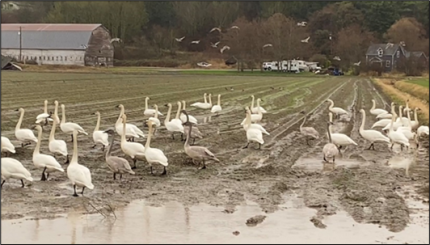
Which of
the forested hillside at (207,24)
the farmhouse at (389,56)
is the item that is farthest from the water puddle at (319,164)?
the farmhouse at (389,56)

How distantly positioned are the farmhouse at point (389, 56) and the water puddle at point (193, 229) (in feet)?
144

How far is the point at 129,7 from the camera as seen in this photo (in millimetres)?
9188

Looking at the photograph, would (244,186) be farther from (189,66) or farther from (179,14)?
(189,66)

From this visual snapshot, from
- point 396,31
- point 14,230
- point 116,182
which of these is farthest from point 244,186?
point 396,31

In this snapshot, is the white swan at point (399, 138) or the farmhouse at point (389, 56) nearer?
the white swan at point (399, 138)

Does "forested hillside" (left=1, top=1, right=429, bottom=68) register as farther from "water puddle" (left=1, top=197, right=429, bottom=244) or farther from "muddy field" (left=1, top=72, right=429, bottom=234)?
"water puddle" (left=1, top=197, right=429, bottom=244)

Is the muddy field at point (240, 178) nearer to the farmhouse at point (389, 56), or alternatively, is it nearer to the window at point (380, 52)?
the farmhouse at point (389, 56)

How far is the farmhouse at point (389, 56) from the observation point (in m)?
55.6

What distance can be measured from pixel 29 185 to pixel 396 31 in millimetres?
51450

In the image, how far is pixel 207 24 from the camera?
15.7 metres

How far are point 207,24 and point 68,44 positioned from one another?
11.7ft

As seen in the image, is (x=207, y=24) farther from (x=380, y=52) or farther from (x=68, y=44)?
(x=380, y=52)

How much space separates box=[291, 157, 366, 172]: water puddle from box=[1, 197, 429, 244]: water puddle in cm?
504

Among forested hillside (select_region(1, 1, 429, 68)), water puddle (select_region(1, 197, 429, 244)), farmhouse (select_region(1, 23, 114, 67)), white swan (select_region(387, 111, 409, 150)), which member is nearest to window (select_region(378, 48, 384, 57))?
forested hillside (select_region(1, 1, 429, 68))
